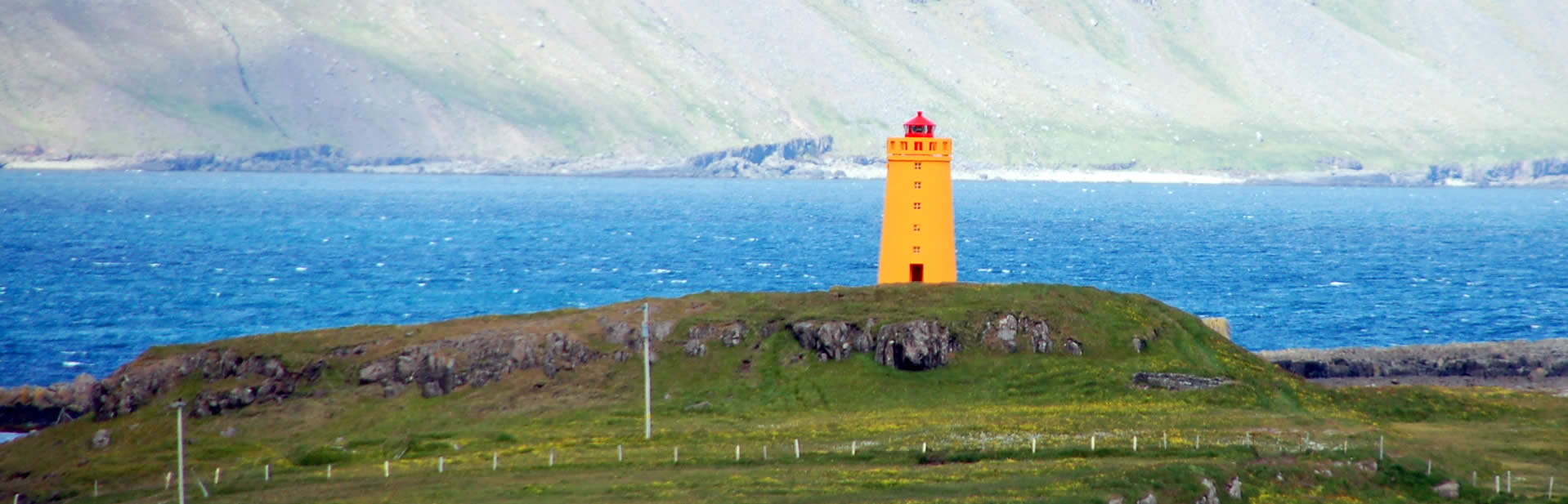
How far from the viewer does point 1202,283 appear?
129500 millimetres

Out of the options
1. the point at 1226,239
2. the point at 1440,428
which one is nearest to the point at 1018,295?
the point at 1440,428

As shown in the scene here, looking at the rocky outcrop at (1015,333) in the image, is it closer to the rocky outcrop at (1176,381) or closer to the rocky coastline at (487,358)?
the rocky coastline at (487,358)

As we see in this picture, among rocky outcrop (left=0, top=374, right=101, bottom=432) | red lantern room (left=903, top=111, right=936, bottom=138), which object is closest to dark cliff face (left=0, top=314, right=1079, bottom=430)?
rocky outcrop (left=0, top=374, right=101, bottom=432)

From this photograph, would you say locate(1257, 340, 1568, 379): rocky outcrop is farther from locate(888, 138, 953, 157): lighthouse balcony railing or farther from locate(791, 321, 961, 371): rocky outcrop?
locate(791, 321, 961, 371): rocky outcrop

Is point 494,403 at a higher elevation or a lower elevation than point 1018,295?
lower

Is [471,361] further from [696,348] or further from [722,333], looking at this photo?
[722,333]

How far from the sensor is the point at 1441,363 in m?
73.6

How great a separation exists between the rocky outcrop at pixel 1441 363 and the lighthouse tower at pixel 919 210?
59.4 ft

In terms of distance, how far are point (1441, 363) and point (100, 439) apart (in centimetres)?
5611

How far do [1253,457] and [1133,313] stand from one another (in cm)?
1537

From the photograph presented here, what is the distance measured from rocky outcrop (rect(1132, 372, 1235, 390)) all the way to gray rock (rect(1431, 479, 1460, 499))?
12020 millimetres

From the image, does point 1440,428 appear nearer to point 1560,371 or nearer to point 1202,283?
point 1560,371

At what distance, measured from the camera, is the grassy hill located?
4269 cm

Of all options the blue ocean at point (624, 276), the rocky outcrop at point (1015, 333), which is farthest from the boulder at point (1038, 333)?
the blue ocean at point (624, 276)
